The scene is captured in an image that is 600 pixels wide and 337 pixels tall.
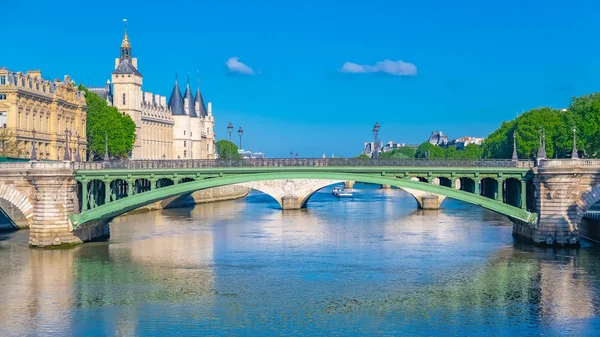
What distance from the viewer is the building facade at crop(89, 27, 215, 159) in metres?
119

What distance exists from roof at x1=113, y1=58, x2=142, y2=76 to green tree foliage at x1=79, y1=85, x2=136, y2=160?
15.2 metres

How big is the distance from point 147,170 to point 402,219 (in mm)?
28398

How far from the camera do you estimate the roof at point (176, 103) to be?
14148 centimetres

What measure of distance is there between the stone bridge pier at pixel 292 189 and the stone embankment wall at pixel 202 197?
8797mm

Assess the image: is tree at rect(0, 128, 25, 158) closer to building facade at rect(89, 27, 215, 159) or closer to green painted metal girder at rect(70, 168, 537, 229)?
green painted metal girder at rect(70, 168, 537, 229)

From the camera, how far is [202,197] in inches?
4237

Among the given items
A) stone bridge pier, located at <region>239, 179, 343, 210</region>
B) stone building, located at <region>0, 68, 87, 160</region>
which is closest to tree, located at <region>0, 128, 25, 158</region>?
stone building, located at <region>0, 68, 87, 160</region>

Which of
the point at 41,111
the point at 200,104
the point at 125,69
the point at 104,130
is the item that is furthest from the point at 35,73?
the point at 200,104

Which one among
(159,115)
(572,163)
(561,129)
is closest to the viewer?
(572,163)

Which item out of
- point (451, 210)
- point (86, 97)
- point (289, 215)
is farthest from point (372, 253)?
point (86, 97)

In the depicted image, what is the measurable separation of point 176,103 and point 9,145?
220 feet

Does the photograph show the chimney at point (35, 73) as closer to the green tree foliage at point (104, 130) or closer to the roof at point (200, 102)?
the green tree foliage at point (104, 130)

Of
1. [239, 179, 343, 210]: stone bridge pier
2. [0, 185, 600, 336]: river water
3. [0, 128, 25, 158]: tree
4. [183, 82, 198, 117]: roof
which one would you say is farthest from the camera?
[183, 82, 198, 117]: roof

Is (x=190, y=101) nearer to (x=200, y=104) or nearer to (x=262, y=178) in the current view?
(x=200, y=104)
